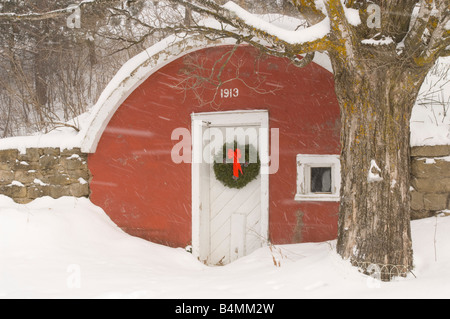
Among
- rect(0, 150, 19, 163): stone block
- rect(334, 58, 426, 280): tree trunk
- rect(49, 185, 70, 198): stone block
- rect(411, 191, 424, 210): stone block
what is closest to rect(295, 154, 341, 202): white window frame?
rect(411, 191, 424, 210): stone block

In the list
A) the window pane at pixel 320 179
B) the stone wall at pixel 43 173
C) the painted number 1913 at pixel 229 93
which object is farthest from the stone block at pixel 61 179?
the window pane at pixel 320 179

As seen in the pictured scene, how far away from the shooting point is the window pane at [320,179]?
554 cm

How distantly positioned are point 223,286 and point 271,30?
→ 99.2 inches

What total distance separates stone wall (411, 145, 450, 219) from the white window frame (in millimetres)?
931

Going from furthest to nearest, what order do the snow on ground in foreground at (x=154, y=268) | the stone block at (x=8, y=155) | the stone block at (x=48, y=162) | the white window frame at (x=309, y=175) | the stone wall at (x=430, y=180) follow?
the stone block at (x=8, y=155)
the stone block at (x=48, y=162)
the white window frame at (x=309, y=175)
the stone wall at (x=430, y=180)
the snow on ground in foreground at (x=154, y=268)

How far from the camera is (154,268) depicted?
16.6 feet

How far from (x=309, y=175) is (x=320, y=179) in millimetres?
161

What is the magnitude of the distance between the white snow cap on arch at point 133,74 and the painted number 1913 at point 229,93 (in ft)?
2.23

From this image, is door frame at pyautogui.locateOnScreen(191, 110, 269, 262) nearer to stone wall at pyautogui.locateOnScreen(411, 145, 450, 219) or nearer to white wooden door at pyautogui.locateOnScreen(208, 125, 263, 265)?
white wooden door at pyautogui.locateOnScreen(208, 125, 263, 265)

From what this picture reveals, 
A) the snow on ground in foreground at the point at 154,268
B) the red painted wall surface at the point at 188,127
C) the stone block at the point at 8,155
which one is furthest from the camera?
the stone block at the point at 8,155

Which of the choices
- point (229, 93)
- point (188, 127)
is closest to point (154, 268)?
point (188, 127)

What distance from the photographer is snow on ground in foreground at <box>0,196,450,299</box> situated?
3562 mm

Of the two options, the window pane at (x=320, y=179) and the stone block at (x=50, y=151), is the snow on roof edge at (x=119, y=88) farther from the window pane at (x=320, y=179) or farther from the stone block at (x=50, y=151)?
the window pane at (x=320, y=179)
